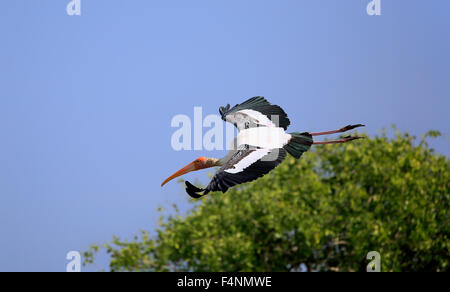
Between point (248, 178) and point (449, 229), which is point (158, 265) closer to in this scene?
point (449, 229)

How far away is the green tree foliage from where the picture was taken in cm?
2195

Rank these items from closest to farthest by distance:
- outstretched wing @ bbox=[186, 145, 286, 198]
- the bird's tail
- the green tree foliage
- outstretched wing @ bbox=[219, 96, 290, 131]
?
outstretched wing @ bbox=[186, 145, 286, 198] < the bird's tail < outstretched wing @ bbox=[219, 96, 290, 131] < the green tree foliage

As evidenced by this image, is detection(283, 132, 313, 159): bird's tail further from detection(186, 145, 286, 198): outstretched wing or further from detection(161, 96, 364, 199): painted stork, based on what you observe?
detection(186, 145, 286, 198): outstretched wing

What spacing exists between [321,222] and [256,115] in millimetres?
15246

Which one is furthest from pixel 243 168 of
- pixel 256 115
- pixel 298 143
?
pixel 256 115

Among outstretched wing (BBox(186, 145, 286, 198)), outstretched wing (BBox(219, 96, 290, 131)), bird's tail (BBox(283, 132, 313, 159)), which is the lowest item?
outstretched wing (BBox(186, 145, 286, 198))

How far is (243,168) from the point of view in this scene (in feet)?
20.3

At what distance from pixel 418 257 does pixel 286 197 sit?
6012 mm

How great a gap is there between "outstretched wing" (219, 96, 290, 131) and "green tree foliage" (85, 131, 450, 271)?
13702 millimetres

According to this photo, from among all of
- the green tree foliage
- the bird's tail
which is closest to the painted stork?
the bird's tail

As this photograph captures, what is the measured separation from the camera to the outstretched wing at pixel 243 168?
19.2 feet

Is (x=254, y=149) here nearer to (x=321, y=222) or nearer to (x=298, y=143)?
(x=298, y=143)

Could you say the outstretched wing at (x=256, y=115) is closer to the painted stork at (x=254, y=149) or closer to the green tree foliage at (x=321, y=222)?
the painted stork at (x=254, y=149)
